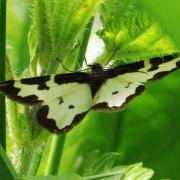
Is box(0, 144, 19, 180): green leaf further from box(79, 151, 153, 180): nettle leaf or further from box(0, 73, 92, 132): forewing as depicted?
box(79, 151, 153, 180): nettle leaf

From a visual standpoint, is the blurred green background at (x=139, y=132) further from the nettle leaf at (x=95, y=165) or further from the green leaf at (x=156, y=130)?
the nettle leaf at (x=95, y=165)

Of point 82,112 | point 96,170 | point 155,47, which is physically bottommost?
point 96,170

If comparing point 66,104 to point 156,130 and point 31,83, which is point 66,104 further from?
point 156,130

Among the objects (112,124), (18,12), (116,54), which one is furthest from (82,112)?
(18,12)

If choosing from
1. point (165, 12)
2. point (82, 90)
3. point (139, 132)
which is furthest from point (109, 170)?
point (165, 12)

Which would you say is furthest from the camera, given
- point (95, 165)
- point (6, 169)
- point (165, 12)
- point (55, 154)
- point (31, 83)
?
point (55, 154)

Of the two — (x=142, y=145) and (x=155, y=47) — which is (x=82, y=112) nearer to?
(x=155, y=47)

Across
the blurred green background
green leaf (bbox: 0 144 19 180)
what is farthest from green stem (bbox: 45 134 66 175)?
green leaf (bbox: 0 144 19 180)
